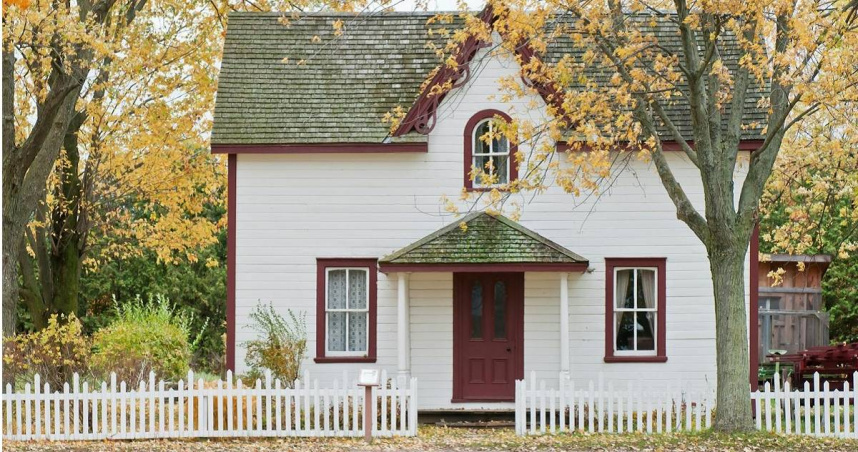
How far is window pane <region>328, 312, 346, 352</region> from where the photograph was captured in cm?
1961

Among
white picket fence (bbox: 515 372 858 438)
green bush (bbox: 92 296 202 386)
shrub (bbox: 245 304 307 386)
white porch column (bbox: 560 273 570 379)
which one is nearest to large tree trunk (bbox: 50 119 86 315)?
green bush (bbox: 92 296 202 386)

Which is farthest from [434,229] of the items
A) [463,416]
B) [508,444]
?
[508,444]

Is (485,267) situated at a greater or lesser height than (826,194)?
lesser

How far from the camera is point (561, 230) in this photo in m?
19.6

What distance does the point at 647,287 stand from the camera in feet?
64.3


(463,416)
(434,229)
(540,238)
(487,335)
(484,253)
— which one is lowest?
(463,416)

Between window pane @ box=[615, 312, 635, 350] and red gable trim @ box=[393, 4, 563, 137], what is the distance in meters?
3.99

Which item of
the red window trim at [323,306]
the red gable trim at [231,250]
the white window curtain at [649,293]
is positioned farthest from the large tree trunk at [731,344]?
the red gable trim at [231,250]

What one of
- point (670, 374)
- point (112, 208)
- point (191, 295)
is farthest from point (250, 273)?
point (191, 295)

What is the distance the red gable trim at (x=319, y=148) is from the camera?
19.3 m

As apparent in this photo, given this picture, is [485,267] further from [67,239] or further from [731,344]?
[67,239]

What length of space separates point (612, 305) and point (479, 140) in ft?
12.6

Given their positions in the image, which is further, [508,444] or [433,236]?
[433,236]

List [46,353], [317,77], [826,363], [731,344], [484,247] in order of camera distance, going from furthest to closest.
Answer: [317,77] → [826,363] → [484,247] → [46,353] → [731,344]
